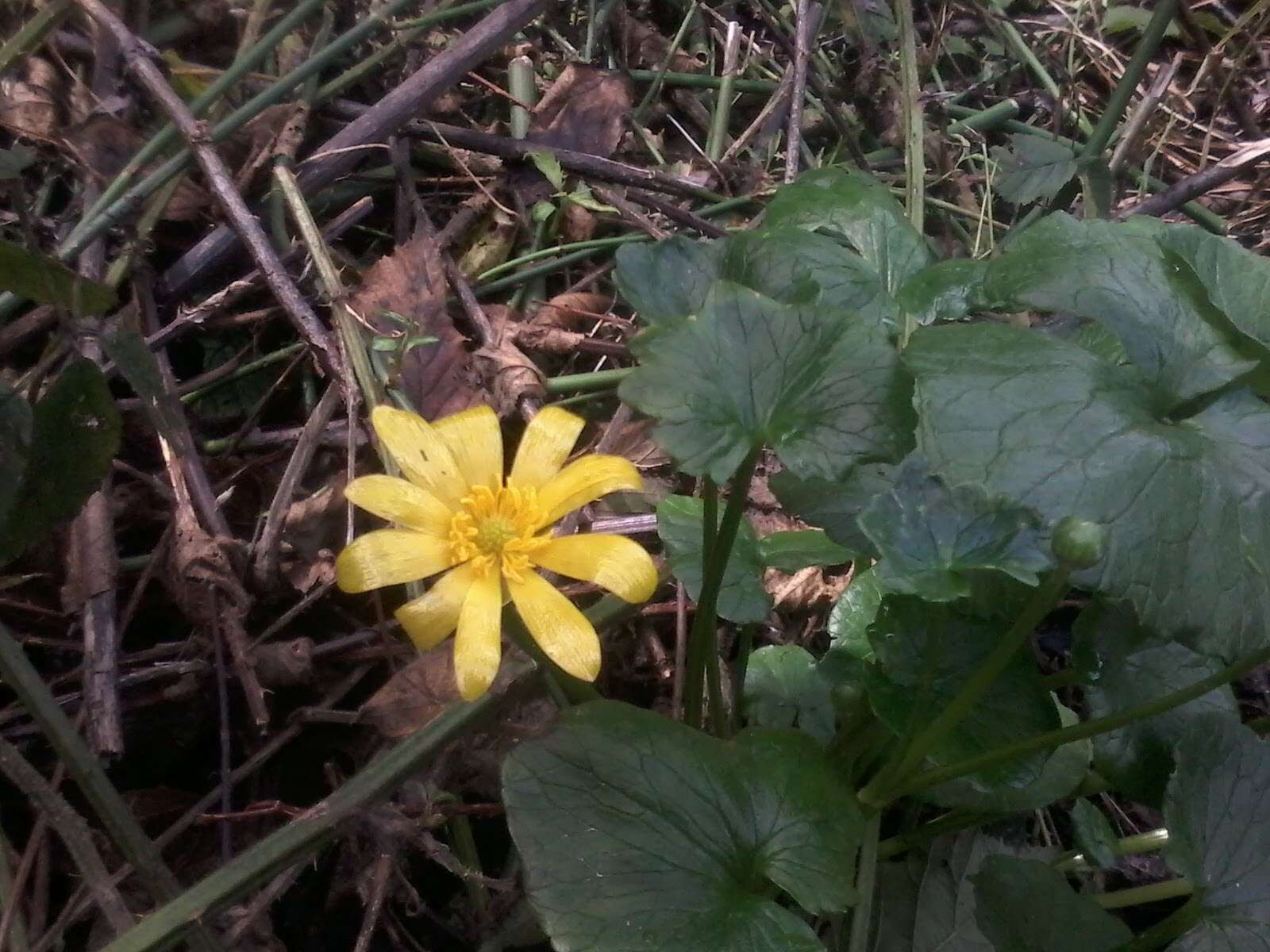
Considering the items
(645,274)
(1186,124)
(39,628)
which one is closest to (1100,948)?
(645,274)

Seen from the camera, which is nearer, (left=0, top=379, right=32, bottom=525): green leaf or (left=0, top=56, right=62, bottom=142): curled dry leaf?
(left=0, top=379, right=32, bottom=525): green leaf

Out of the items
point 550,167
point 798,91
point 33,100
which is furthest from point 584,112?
point 33,100

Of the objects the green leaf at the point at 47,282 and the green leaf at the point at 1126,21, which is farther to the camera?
the green leaf at the point at 1126,21

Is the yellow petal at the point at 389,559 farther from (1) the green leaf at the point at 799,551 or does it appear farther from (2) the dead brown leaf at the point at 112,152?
(2) the dead brown leaf at the point at 112,152

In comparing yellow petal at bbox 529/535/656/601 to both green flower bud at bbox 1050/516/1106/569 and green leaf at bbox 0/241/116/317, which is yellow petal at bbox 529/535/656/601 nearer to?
green flower bud at bbox 1050/516/1106/569

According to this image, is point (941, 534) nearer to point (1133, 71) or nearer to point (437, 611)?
point (437, 611)

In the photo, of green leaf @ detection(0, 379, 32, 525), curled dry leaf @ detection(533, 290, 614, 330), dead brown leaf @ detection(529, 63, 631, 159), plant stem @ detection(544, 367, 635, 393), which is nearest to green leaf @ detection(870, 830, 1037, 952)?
plant stem @ detection(544, 367, 635, 393)

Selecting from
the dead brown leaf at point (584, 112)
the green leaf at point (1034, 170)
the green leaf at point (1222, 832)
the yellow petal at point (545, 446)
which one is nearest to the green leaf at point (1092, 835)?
the green leaf at point (1222, 832)
